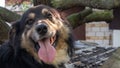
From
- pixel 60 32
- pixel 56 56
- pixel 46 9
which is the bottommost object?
pixel 56 56

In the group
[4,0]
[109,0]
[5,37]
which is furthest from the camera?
[4,0]

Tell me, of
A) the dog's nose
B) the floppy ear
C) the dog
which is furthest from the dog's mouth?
the floppy ear

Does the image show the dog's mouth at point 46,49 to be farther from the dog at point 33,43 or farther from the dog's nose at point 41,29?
the dog's nose at point 41,29

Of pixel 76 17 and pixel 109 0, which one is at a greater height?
pixel 109 0

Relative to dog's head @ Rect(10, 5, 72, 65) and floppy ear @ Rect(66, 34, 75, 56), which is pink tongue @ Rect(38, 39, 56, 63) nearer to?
dog's head @ Rect(10, 5, 72, 65)

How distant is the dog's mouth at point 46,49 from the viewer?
3.69m

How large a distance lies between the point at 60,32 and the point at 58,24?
0.08 m

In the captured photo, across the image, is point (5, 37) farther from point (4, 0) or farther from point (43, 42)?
point (4, 0)

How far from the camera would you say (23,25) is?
382 centimetres

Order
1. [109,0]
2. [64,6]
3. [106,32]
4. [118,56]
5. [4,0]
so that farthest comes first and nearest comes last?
[4,0] < [106,32] < [64,6] < [118,56] < [109,0]

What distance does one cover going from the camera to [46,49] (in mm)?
3689

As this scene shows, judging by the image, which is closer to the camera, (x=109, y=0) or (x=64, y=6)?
(x=109, y=0)

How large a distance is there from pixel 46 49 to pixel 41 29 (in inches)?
8.9

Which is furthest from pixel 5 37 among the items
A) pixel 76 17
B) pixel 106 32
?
pixel 106 32
